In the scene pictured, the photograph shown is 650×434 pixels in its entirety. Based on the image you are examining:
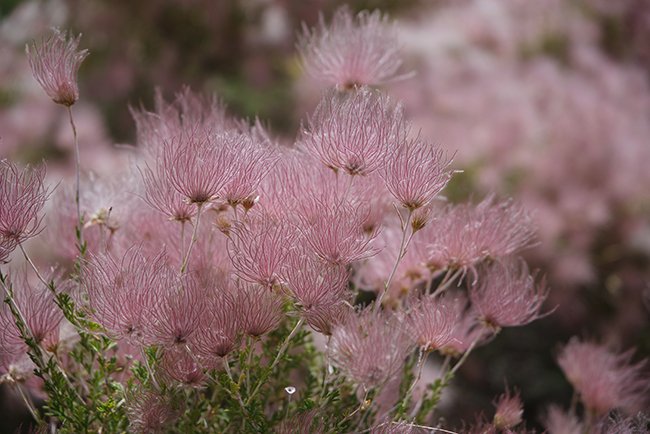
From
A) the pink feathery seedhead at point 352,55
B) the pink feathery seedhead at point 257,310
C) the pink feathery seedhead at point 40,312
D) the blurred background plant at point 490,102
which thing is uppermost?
the pink feathery seedhead at point 352,55

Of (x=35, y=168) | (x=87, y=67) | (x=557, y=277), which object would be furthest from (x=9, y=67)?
(x=35, y=168)

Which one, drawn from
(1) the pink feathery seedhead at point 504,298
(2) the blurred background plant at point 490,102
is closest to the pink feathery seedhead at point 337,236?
(1) the pink feathery seedhead at point 504,298

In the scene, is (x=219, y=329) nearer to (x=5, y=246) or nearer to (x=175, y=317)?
(x=175, y=317)

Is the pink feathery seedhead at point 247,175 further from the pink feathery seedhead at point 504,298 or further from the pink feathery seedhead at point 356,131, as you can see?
the pink feathery seedhead at point 504,298

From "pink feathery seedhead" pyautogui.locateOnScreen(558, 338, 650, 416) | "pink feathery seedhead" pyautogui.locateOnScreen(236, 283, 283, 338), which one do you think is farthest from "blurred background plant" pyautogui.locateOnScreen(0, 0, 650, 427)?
"pink feathery seedhead" pyautogui.locateOnScreen(236, 283, 283, 338)

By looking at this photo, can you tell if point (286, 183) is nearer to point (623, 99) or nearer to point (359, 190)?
point (359, 190)

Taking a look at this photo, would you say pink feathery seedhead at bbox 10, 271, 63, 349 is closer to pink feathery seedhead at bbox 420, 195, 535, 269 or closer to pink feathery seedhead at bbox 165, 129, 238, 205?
pink feathery seedhead at bbox 165, 129, 238, 205
